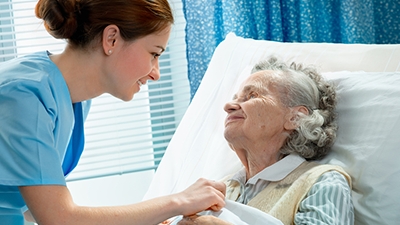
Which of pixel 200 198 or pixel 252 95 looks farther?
pixel 252 95

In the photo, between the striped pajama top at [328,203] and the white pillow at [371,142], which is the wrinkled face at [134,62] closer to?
the striped pajama top at [328,203]

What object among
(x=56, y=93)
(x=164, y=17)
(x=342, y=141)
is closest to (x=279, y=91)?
(x=342, y=141)

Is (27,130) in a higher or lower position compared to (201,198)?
higher

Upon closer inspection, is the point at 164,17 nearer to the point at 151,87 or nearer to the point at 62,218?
the point at 62,218

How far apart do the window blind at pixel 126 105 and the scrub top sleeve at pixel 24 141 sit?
5.44 feet

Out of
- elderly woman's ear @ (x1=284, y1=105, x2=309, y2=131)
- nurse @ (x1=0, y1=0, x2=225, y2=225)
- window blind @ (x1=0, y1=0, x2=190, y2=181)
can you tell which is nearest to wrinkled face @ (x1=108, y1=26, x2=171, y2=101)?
nurse @ (x1=0, y1=0, x2=225, y2=225)

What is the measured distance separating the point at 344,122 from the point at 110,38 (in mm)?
805

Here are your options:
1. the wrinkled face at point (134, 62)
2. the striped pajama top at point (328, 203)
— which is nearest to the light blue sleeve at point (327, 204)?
the striped pajama top at point (328, 203)

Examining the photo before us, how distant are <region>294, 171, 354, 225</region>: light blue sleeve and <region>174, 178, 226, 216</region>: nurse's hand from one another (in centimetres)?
22

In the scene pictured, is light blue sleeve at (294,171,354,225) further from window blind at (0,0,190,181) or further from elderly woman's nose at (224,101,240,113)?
window blind at (0,0,190,181)

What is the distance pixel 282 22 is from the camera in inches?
112

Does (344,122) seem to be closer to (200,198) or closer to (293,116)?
(293,116)

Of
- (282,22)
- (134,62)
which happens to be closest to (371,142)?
(134,62)

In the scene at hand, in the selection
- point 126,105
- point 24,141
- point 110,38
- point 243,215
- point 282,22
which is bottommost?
point 126,105
